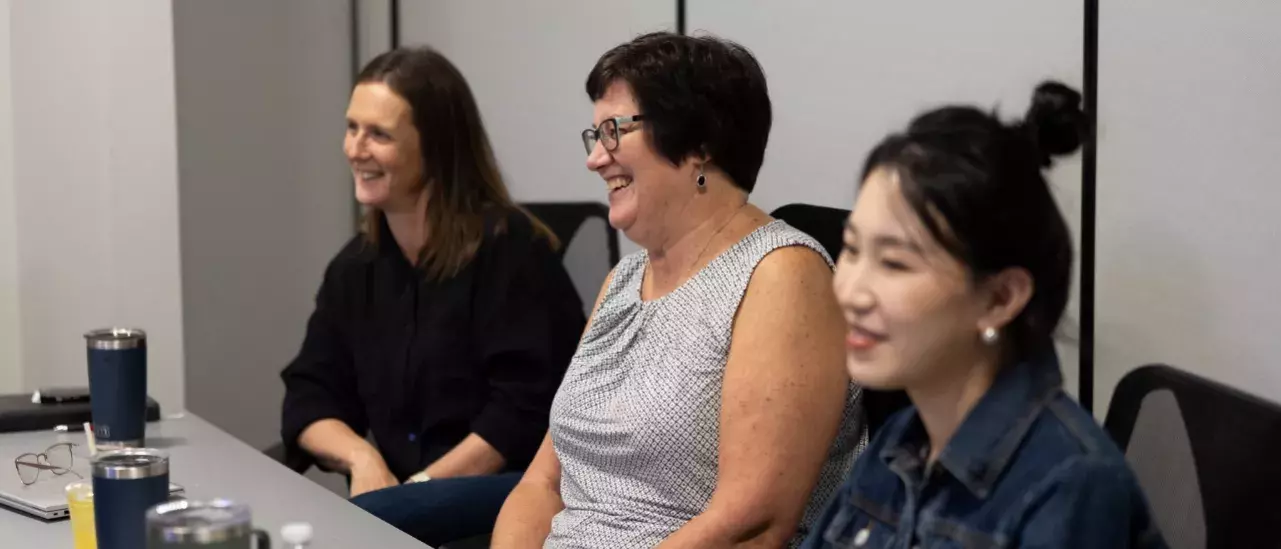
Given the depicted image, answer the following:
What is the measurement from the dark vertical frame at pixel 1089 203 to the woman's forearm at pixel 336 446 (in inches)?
50.7

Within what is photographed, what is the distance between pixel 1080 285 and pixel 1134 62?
0.31 m

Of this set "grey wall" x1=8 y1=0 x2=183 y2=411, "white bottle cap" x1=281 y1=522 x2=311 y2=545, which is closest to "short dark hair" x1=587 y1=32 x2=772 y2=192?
"white bottle cap" x1=281 y1=522 x2=311 y2=545

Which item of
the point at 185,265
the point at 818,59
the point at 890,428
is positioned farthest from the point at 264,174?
the point at 890,428

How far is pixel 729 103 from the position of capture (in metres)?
1.75

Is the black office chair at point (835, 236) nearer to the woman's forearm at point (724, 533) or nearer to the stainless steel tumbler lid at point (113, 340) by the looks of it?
the woman's forearm at point (724, 533)

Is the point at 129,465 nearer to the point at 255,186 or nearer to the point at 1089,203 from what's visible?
the point at 1089,203

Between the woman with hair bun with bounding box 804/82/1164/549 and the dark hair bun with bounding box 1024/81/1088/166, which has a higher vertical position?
the dark hair bun with bounding box 1024/81/1088/166

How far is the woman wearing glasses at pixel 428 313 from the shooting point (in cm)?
238

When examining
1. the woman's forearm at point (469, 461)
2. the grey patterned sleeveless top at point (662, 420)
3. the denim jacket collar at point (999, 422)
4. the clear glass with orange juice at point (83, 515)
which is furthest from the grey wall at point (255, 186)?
the denim jacket collar at point (999, 422)

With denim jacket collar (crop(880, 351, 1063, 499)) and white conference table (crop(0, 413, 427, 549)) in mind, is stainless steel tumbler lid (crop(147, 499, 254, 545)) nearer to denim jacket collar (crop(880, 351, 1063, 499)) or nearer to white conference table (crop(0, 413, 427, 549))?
white conference table (crop(0, 413, 427, 549))

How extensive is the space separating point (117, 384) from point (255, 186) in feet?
6.73

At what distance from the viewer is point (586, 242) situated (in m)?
2.86

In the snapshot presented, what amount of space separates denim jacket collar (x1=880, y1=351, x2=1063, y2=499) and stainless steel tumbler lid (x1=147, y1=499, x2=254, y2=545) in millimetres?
632

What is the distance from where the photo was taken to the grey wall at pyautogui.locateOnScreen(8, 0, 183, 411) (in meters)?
3.42
